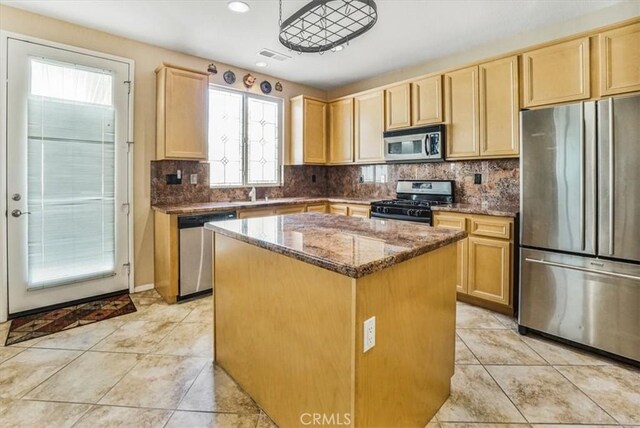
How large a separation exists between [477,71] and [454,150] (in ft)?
2.62

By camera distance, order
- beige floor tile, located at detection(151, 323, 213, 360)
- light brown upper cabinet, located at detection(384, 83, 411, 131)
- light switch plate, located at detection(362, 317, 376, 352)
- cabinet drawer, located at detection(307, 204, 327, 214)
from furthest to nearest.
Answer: cabinet drawer, located at detection(307, 204, 327, 214) < light brown upper cabinet, located at detection(384, 83, 411, 131) < beige floor tile, located at detection(151, 323, 213, 360) < light switch plate, located at detection(362, 317, 376, 352)

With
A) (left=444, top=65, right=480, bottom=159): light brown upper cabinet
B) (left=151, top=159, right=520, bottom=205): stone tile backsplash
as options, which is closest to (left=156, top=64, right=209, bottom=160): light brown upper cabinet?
(left=151, top=159, right=520, bottom=205): stone tile backsplash

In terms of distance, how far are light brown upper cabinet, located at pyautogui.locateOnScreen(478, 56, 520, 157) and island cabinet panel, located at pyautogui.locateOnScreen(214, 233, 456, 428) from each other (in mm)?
1994

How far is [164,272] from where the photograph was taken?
343 centimetres

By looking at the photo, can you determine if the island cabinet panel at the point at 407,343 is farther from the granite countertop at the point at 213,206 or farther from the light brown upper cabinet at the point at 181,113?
the light brown upper cabinet at the point at 181,113

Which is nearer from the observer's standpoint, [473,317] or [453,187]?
[473,317]

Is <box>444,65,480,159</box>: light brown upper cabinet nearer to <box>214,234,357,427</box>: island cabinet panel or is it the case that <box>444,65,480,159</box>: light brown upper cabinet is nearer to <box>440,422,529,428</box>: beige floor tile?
<box>440,422,529,428</box>: beige floor tile

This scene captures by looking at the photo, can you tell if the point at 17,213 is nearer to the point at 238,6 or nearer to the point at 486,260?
the point at 238,6

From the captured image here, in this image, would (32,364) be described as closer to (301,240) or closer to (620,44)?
(301,240)

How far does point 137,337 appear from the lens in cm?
262

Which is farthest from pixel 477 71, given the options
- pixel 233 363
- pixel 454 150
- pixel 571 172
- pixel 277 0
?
pixel 233 363

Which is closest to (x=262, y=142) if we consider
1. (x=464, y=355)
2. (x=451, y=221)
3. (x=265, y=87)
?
(x=265, y=87)

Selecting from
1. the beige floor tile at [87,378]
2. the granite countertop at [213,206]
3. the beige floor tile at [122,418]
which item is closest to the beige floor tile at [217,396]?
the beige floor tile at [122,418]

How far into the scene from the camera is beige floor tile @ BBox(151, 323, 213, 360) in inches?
94.4
